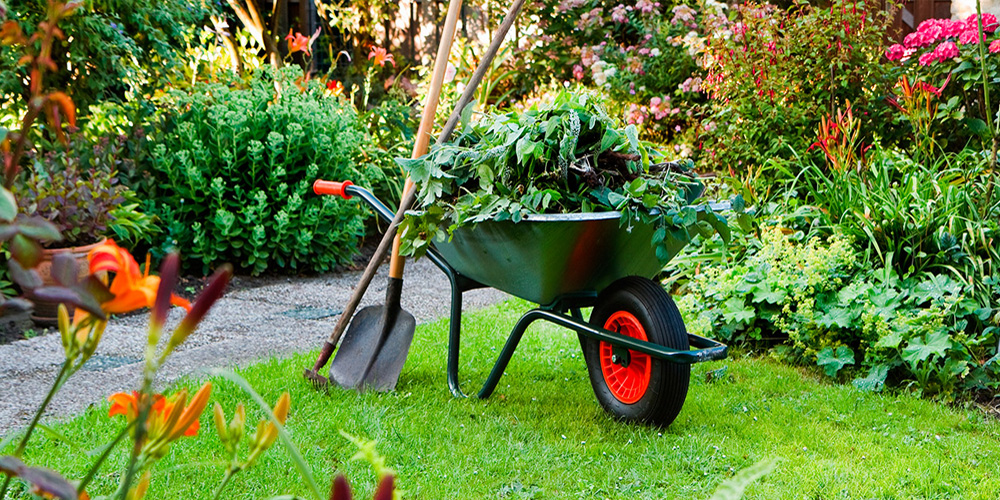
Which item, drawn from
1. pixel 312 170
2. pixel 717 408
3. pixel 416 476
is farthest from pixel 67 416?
pixel 312 170

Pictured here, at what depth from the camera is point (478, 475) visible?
2.03 m

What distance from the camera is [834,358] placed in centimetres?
294

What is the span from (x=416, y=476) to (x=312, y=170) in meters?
2.82

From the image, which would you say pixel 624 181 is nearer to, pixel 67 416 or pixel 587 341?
pixel 587 341

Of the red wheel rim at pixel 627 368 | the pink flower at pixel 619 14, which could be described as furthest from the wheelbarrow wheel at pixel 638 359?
the pink flower at pixel 619 14

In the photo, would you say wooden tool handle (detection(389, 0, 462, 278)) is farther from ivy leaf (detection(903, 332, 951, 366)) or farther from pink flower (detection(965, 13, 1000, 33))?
pink flower (detection(965, 13, 1000, 33))

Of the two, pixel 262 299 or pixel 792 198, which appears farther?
pixel 262 299

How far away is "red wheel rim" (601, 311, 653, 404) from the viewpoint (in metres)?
2.30

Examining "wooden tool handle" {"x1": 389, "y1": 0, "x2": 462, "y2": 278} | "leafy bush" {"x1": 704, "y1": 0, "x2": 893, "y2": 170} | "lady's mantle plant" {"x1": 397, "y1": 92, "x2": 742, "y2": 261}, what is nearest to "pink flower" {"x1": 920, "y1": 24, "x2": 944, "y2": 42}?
"leafy bush" {"x1": 704, "y1": 0, "x2": 893, "y2": 170}

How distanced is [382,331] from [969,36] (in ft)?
10.6

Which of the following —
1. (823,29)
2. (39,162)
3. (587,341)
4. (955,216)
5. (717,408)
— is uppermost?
(823,29)

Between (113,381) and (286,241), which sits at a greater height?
(286,241)

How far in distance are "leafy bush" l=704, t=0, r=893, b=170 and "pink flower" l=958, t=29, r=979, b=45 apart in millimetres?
497

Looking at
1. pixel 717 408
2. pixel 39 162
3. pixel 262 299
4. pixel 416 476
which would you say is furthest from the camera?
pixel 262 299
